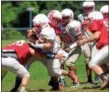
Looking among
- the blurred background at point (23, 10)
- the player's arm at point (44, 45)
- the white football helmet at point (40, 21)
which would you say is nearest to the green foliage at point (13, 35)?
the blurred background at point (23, 10)

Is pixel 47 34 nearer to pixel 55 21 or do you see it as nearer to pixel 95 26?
pixel 95 26

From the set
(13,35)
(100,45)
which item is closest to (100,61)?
(100,45)

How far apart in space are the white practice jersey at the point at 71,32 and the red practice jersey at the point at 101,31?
91cm

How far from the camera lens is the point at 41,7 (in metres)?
47.8

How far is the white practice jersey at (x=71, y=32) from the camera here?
9.09 meters

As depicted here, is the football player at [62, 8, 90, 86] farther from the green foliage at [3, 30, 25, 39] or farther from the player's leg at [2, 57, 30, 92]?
the green foliage at [3, 30, 25, 39]

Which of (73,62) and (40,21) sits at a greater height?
(40,21)

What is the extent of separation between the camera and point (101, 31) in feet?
26.4

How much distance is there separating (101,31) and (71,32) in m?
1.22

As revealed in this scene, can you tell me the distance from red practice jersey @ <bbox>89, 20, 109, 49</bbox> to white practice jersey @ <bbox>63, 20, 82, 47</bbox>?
91 centimetres

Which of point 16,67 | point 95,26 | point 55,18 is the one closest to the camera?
point 16,67

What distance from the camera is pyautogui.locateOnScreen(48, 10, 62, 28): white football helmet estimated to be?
8898mm

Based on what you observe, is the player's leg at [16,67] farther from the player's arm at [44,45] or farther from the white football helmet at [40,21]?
the white football helmet at [40,21]

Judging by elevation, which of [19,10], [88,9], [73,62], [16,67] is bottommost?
[19,10]
